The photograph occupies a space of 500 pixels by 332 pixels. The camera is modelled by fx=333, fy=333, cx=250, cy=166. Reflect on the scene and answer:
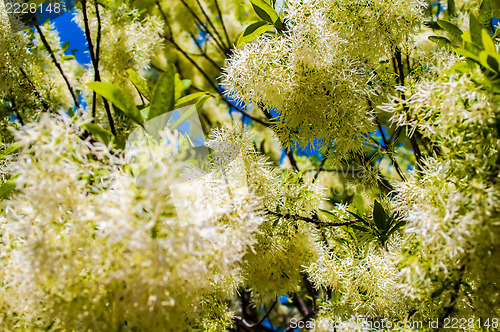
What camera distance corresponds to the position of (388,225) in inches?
43.9

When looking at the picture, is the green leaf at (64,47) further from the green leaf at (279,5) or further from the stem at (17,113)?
the green leaf at (279,5)

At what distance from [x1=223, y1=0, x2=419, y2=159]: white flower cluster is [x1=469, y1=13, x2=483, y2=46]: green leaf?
0.29 metres

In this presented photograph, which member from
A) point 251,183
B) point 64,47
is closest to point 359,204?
point 251,183

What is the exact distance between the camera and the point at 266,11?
104 centimetres

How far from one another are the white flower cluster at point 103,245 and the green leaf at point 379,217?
64cm

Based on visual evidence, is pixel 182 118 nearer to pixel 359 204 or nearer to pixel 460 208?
pixel 460 208

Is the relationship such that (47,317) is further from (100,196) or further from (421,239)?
(421,239)

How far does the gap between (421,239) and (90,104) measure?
152 cm

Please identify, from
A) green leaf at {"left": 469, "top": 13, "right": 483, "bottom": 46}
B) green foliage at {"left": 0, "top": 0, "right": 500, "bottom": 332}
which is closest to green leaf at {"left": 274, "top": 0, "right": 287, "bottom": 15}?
green foliage at {"left": 0, "top": 0, "right": 500, "bottom": 332}

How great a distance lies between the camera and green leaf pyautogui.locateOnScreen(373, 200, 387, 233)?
1079mm

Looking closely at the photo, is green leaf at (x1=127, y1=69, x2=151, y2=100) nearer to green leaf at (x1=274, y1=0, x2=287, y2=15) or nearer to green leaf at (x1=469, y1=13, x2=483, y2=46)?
green leaf at (x1=274, y1=0, x2=287, y2=15)

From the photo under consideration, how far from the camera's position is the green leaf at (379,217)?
1.08 m

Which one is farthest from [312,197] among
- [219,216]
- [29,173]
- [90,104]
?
[90,104]

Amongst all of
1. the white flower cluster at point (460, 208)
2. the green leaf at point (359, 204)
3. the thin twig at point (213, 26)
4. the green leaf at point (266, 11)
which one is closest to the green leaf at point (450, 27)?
the white flower cluster at point (460, 208)
